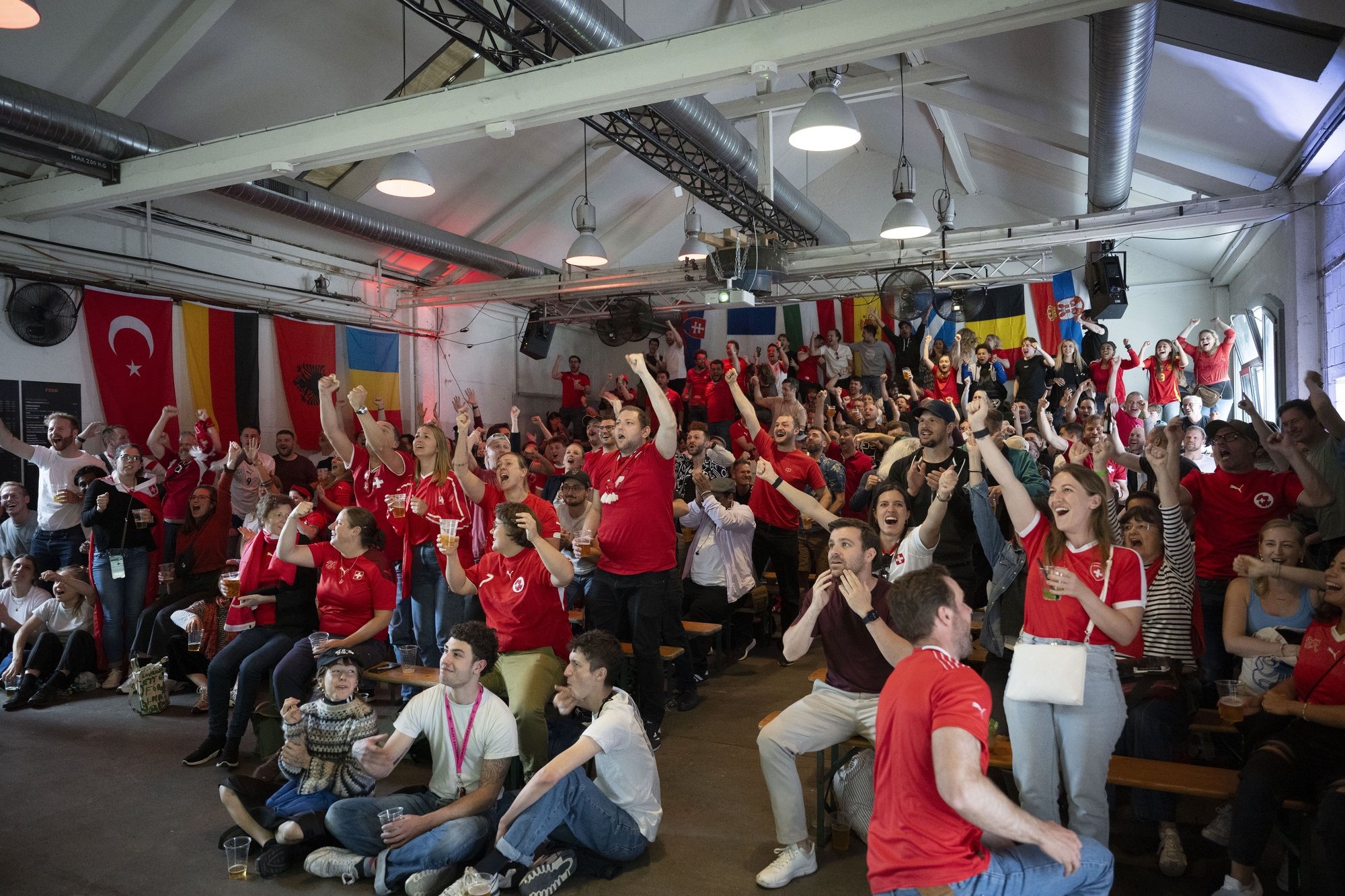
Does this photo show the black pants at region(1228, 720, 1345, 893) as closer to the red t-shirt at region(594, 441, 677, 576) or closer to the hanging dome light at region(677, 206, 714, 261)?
the red t-shirt at region(594, 441, 677, 576)

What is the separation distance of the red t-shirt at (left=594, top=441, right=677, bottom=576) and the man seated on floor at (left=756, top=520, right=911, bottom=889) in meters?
1.25

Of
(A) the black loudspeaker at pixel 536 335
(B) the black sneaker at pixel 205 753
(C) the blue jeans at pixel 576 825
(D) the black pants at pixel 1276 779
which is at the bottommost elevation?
(B) the black sneaker at pixel 205 753

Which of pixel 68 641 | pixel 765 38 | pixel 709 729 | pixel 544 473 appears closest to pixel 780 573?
pixel 709 729

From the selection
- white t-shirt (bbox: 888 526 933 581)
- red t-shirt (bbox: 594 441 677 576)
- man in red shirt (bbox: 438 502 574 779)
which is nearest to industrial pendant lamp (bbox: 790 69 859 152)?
red t-shirt (bbox: 594 441 677 576)

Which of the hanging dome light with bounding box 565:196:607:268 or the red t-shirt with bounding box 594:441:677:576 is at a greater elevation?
the hanging dome light with bounding box 565:196:607:268

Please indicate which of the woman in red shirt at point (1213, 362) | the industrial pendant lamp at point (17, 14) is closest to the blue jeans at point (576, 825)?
the industrial pendant lamp at point (17, 14)

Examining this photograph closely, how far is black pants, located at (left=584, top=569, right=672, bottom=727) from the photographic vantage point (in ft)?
14.1

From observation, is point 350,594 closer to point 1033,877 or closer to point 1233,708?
point 1033,877

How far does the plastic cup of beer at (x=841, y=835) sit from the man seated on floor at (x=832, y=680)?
21 cm

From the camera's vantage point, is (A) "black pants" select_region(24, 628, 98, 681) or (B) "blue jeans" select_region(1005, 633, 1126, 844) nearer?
(B) "blue jeans" select_region(1005, 633, 1126, 844)

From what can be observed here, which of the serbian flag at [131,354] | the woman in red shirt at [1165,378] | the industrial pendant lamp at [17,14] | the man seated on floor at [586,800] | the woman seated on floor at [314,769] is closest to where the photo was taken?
the man seated on floor at [586,800]

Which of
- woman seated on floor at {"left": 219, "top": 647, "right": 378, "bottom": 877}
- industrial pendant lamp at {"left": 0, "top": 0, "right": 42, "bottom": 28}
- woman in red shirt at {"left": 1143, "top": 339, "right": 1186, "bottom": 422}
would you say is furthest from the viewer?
woman in red shirt at {"left": 1143, "top": 339, "right": 1186, "bottom": 422}

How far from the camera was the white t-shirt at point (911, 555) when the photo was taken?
11.8 feet

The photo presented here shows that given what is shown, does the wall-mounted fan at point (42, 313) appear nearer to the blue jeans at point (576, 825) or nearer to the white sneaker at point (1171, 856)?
the blue jeans at point (576, 825)
